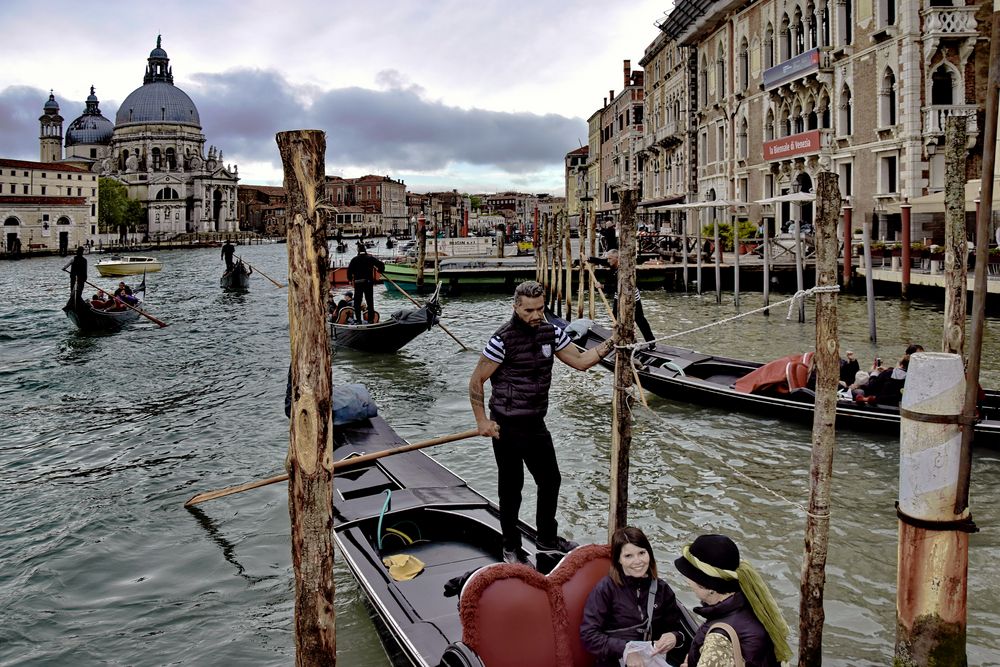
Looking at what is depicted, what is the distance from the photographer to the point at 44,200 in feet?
196

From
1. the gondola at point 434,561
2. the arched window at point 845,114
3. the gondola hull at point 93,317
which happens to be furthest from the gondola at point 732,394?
the arched window at point 845,114

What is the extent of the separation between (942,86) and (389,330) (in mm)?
13042

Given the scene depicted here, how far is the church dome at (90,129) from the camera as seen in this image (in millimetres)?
110562

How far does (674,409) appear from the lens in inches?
366

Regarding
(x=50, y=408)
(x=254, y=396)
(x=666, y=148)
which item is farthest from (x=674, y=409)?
(x=666, y=148)

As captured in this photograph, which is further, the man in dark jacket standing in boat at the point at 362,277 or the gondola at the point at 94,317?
the gondola at the point at 94,317

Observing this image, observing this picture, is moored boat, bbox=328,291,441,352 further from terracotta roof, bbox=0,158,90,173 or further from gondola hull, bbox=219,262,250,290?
terracotta roof, bbox=0,158,90,173

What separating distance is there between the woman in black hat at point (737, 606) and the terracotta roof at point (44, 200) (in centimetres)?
6255

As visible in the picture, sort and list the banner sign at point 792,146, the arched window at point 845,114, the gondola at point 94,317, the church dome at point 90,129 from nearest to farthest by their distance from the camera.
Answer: the gondola at point 94,317, the arched window at point 845,114, the banner sign at point 792,146, the church dome at point 90,129

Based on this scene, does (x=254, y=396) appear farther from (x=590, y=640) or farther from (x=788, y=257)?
(x=788, y=257)

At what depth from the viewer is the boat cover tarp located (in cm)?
849

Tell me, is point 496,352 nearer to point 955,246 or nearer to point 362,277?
point 955,246

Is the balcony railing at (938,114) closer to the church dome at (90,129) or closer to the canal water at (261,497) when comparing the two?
the canal water at (261,497)

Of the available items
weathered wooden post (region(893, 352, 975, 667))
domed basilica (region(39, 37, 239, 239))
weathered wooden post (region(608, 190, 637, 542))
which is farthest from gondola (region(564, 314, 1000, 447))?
domed basilica (region(39, 37, 239, 239))
